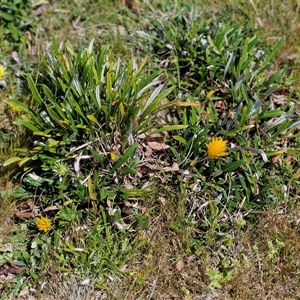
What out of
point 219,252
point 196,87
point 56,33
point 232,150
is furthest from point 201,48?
point 219,252

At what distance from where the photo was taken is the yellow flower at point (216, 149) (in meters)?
3.21

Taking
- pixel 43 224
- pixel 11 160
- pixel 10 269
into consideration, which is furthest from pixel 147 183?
pixel 10 269

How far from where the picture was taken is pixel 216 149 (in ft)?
10.5

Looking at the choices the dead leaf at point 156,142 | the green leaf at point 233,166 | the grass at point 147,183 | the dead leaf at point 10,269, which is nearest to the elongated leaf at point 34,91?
the grass at point 147,183

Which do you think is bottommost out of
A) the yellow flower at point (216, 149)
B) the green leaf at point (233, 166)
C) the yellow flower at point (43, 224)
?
the yellow flower at point (43, 224)

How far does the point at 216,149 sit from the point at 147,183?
0.47 metres

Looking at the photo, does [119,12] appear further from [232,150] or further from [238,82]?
[232,150]

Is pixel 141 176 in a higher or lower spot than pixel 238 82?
lower

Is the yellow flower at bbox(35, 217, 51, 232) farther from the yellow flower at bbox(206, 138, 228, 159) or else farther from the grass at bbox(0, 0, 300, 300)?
the yellow flower at bbox(206, 138, 228, 159)

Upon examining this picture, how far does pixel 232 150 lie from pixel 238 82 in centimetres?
49

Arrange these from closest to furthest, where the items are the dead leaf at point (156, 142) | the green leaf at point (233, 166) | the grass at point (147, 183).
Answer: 1. the grass at point (147, 183)
2. the green leaf at point (233, 166)
3. the dead leaf at point (156, 142)

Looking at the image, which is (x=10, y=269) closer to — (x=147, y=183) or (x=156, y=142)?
(x=147, y=183)

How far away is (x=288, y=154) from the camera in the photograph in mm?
3502

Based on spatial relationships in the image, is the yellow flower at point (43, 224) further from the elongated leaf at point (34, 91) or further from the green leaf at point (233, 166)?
the green leaf at point (233, 166)
